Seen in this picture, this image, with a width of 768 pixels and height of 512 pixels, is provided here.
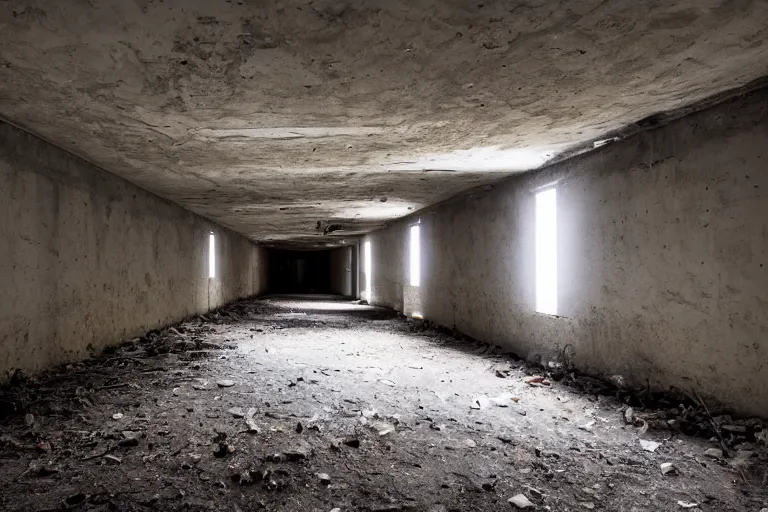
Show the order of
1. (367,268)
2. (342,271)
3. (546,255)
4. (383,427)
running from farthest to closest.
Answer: (342,271)
(367,268)
(546,255)
(383,427)

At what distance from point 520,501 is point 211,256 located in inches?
376

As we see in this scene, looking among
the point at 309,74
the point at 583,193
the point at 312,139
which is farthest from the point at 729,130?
the point at 312,139

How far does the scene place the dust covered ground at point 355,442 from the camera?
222 cm

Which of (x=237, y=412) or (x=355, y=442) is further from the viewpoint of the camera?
(x=237, y=412)

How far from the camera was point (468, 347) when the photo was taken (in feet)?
20.7

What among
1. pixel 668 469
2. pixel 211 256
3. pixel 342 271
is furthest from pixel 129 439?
pixel 342 271

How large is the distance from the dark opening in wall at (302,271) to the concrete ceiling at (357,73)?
721 inches

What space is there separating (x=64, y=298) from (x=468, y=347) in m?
4.67

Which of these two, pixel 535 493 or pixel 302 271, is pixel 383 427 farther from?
pixel 302 271

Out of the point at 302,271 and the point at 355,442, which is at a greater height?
the point at 302,271

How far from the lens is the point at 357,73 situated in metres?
2.62

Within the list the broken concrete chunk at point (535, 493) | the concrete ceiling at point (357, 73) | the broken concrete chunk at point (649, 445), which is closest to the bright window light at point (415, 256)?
the concrete ceiling at point (357, 73)

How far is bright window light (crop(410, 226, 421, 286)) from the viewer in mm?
9516

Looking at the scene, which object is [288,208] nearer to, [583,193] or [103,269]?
[103,269]
